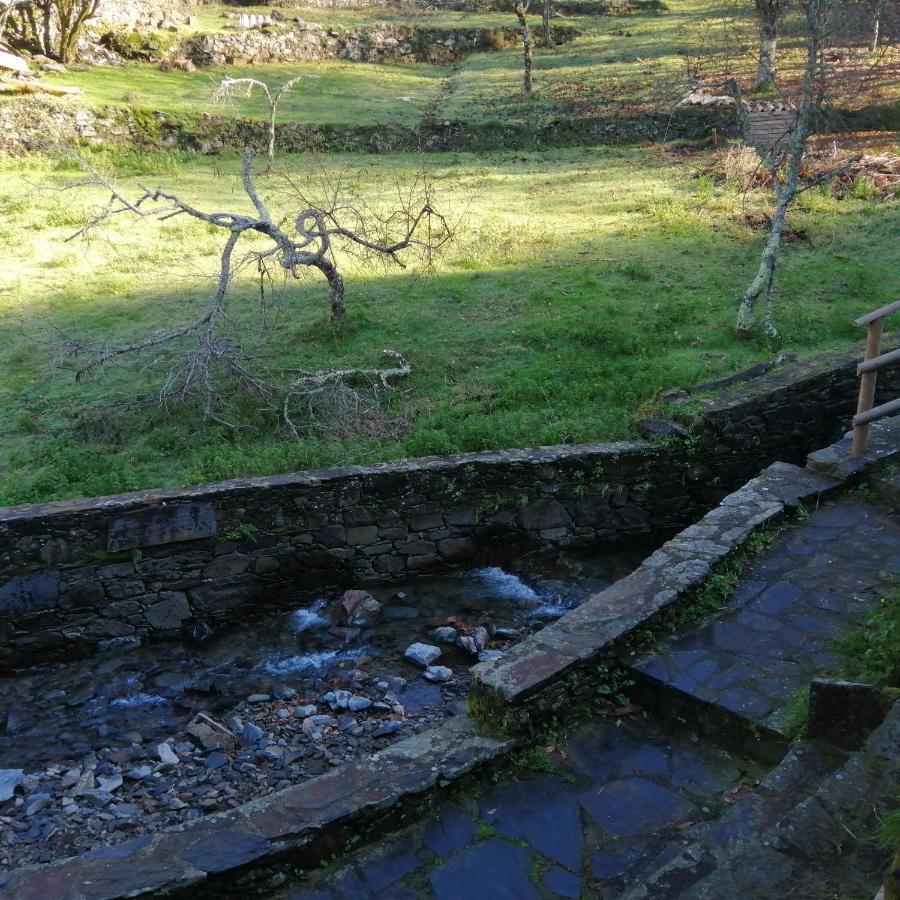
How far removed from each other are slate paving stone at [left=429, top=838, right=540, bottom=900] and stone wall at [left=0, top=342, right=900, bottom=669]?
340cm

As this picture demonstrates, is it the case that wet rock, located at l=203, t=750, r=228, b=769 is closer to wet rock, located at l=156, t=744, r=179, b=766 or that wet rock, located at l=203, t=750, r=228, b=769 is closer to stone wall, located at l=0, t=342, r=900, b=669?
wet rock, located at l=156, t=744, r=179, b=766

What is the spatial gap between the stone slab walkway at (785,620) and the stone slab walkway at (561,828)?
1.08 feet

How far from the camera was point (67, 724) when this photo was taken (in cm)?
566

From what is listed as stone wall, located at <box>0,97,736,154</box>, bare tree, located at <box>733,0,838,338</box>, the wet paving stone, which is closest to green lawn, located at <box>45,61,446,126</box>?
stone wall, located at <box>0,97,736,154</box>

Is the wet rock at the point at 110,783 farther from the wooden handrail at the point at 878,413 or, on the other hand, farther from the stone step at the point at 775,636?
the wooden handrail at the point at 878,413

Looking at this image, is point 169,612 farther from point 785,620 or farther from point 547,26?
point 547,26

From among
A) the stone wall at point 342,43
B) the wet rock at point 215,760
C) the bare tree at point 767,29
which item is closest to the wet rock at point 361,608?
the wet rock at point 215,760

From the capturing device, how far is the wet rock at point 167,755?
5.14 meters

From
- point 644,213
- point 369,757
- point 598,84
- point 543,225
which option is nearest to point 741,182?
point 644,213

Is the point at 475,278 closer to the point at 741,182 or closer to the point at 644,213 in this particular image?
the point at 644,213

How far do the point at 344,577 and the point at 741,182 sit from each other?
1090 cm

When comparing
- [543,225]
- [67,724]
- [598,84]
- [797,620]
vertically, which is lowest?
[67,724]

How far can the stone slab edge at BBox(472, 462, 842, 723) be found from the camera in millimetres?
4285

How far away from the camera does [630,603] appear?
4.87 meters
